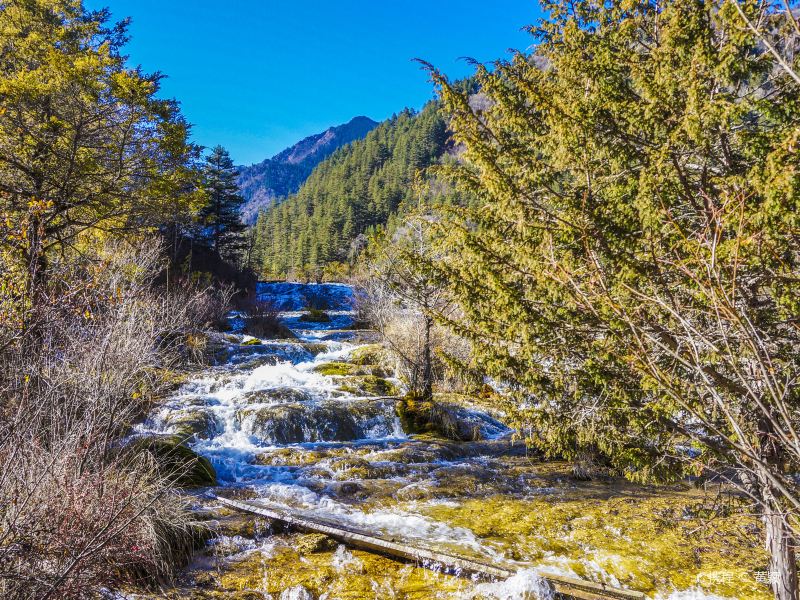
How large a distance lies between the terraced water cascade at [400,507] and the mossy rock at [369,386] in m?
0.07

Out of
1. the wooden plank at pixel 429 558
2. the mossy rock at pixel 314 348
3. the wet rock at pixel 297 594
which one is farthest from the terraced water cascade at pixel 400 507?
the mossy rock at pixel 314 348

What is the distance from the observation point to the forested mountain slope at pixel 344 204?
63250 millimetres

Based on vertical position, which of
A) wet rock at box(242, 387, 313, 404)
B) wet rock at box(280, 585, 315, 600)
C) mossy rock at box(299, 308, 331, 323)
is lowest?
wet rock at box(280, 585, 315, 600)

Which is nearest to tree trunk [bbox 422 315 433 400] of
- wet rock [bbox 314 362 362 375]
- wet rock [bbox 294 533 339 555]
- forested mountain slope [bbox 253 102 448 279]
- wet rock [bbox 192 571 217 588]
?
wet rock [bbox 314 362 362 375]

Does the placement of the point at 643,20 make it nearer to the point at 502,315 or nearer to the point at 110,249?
the point at 502,315

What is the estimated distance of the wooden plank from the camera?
5078 mm

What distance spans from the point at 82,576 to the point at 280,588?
2.18 m

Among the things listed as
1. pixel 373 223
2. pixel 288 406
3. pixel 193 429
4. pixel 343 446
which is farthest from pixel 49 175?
pixel 373 223

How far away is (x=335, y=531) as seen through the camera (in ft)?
21.0

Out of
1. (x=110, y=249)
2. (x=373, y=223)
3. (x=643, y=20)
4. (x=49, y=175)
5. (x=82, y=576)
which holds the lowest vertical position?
(x=82, y=576)

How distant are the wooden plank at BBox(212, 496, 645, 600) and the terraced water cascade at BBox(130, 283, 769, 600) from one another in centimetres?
13

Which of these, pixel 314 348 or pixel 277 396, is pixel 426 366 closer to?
pixel 277 396

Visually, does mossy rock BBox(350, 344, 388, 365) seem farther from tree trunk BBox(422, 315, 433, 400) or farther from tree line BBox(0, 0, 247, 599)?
tree line BBox(0, 0, 247, 599)

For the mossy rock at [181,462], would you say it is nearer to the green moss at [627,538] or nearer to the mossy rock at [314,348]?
the green moss at [627,538]
